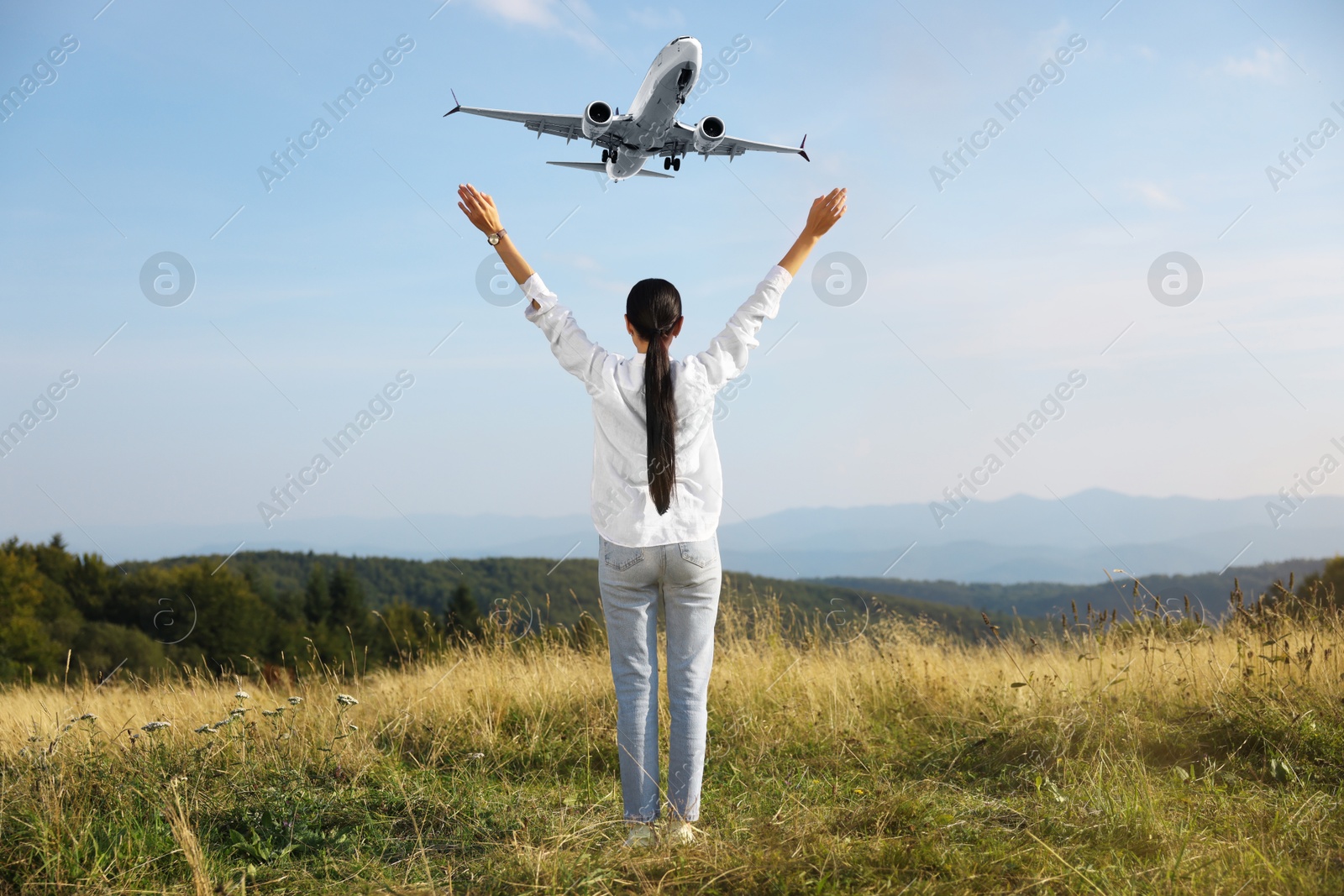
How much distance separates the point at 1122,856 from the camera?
2.86 metres

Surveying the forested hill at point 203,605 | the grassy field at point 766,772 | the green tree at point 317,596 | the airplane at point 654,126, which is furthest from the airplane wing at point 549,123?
the green tree at point 317,596

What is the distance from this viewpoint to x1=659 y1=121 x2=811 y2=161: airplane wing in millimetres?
15453

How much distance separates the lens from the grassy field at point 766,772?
2.83 metres

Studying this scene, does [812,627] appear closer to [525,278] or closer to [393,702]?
[393,702]

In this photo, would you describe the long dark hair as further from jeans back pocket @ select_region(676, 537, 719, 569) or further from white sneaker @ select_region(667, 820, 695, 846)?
white sneaker @ select_region(667, 820, 695, 846)

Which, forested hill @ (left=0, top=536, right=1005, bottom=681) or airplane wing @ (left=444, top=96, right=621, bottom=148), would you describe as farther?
forested hill @ (left=0, top=536, right=1005, bottom=681)

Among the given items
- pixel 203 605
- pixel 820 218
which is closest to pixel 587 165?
pixel 820 218

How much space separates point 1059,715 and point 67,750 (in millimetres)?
5231

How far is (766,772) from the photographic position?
4.60 meters

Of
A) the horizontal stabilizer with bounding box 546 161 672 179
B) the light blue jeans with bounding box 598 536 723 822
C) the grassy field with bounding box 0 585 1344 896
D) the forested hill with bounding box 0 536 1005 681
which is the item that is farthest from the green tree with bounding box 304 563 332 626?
the light blue jeans with bounding box 598 536 723 822

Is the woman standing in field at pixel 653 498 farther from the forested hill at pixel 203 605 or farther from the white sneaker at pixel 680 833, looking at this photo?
the forested hill at pixel 203 605

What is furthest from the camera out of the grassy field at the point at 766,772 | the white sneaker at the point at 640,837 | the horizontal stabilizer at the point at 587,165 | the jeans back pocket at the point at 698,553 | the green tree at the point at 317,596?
the green tree at the point at 317,596

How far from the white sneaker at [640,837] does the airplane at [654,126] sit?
12291 millimetres

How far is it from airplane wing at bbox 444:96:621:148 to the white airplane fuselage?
397 millimetres
